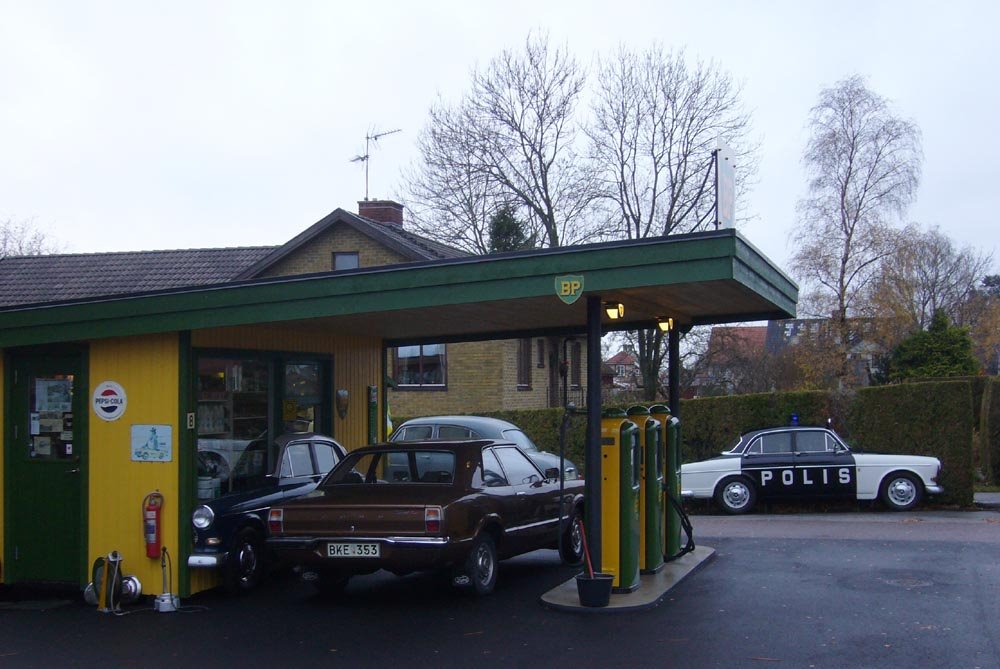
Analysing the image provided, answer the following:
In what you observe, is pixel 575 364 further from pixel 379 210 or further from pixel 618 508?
pixel 618 508

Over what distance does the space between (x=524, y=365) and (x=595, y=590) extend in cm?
2288

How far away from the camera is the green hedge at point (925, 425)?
19.1 metres

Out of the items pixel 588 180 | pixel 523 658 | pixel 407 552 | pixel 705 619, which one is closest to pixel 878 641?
pixel 705 619

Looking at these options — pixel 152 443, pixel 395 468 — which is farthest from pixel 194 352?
pixel 395 468

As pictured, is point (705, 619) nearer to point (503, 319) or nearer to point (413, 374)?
point (503, 319)

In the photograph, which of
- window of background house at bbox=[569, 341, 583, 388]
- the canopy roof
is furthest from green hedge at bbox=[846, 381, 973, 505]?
window of background house at bbox=[569, 341, 583, 388]

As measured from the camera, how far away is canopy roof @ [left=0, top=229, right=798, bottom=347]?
29.1ft

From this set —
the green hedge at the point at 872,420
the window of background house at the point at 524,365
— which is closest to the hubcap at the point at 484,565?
the green hedge at the point at 872,420

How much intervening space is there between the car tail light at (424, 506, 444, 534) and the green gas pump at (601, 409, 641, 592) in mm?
1613

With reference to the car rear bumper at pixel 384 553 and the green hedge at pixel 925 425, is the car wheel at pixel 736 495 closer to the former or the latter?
the green hedge at pixel 925 425

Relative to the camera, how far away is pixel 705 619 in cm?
913

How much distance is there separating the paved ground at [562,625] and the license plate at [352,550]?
591 mm

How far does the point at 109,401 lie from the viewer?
10.7 m

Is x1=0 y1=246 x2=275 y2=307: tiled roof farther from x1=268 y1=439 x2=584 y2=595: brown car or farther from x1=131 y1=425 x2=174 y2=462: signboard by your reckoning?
x1=268 y1=439 x2=584 y2=595: brown car
